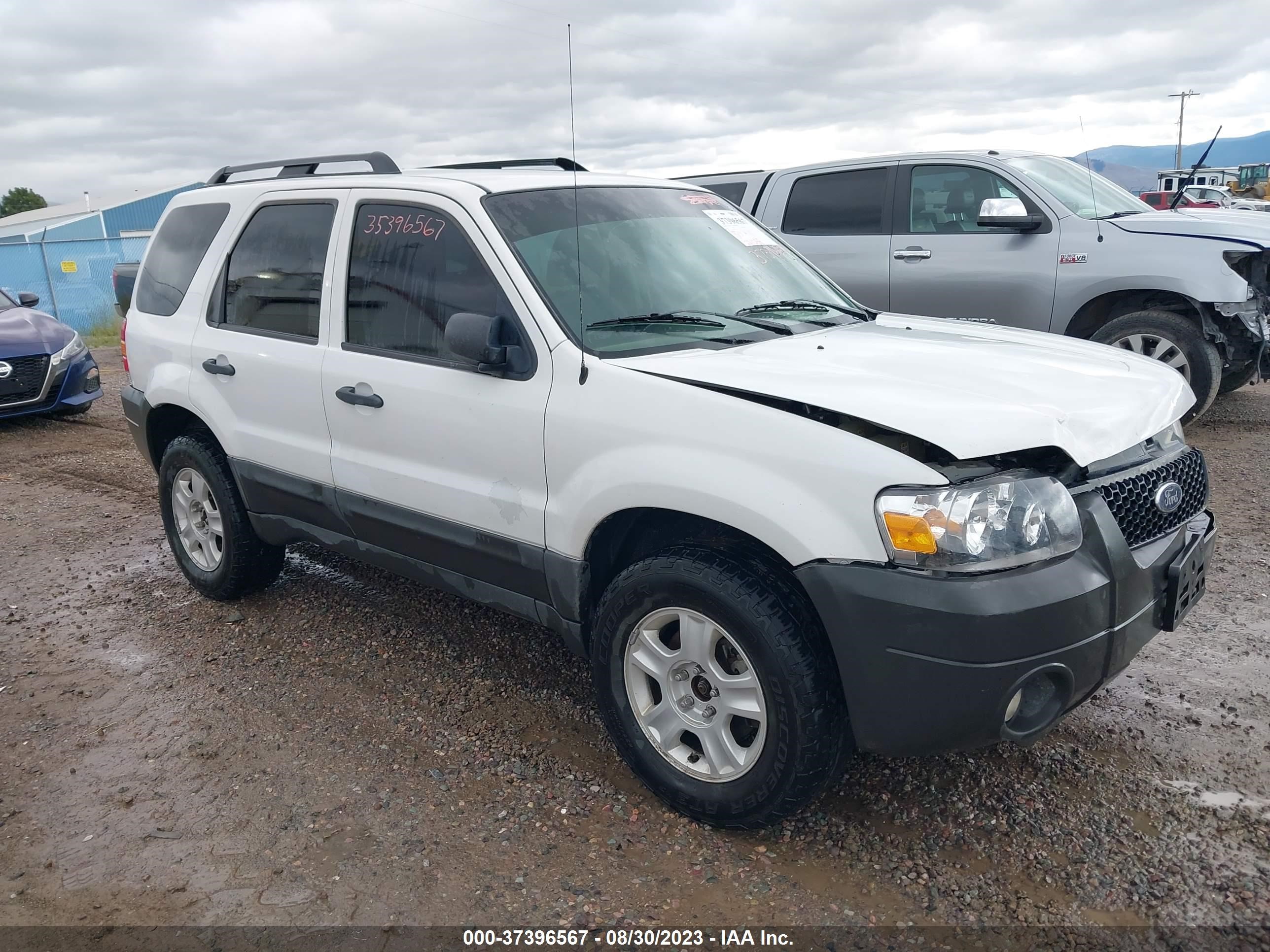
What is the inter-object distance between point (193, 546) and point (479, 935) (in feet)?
9.97

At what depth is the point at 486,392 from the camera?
321 centimetres

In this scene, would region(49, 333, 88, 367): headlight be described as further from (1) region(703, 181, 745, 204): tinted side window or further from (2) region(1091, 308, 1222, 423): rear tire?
(2) region(1091, 308, 1222, 423): rear tire

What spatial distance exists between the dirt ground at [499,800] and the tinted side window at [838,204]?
4.13 meters

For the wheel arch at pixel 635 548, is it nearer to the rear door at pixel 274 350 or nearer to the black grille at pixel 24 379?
the rear door at pixel 274 350

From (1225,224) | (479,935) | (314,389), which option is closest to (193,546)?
(314,389)

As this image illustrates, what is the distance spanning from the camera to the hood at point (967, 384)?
2.48 metres

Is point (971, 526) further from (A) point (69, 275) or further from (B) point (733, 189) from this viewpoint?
(A) point (69, 275)

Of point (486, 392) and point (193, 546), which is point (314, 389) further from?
point (193, 546)

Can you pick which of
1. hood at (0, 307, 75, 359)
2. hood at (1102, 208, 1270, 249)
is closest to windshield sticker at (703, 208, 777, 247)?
hood at (1102, 208, 1270, 249)

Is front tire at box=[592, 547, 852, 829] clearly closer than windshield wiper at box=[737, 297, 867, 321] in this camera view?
Yes

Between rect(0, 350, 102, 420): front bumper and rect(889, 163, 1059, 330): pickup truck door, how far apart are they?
740 cm

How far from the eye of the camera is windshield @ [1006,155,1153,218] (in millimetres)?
7164

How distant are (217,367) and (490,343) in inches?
71.3

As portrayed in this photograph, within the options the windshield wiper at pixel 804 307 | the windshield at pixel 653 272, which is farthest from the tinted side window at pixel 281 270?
the windshield wiper at pixel 804 307
